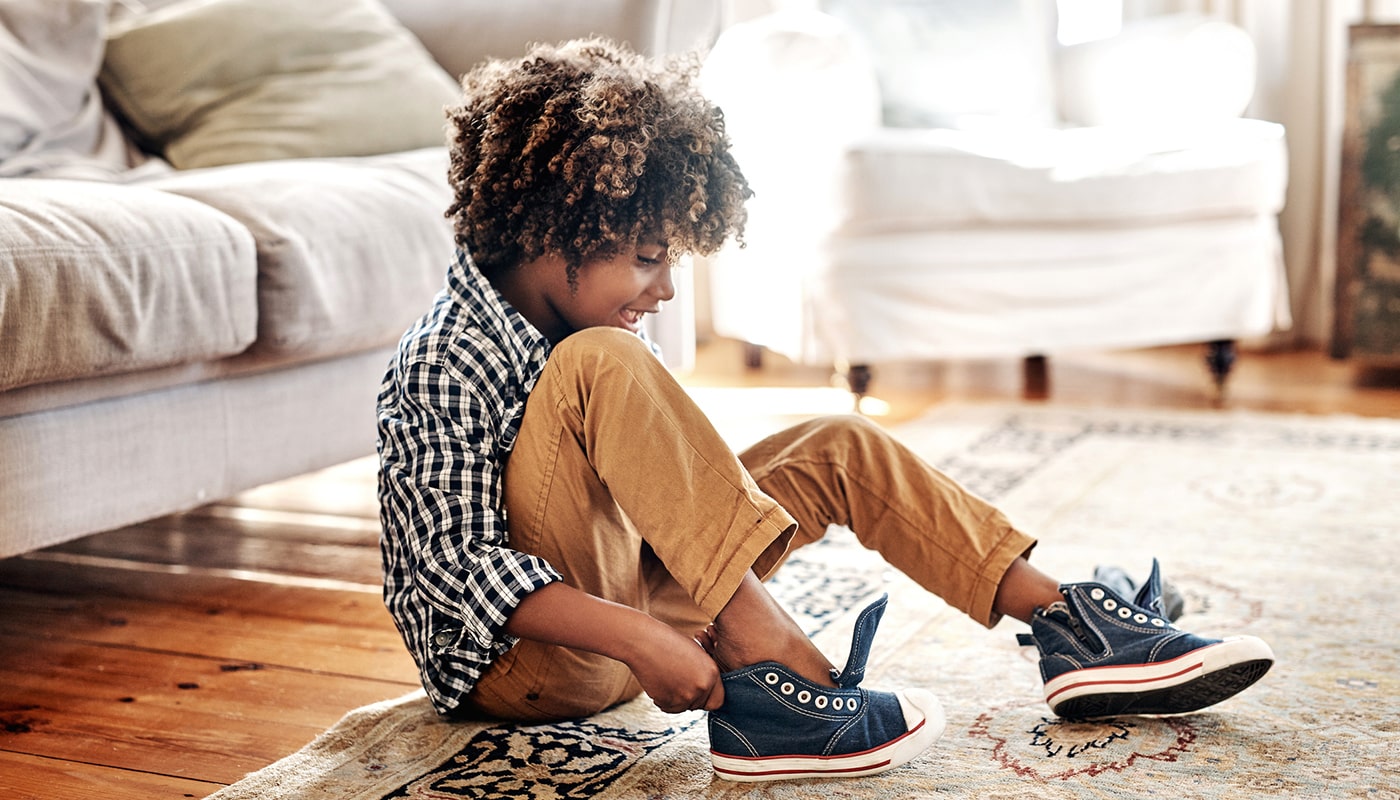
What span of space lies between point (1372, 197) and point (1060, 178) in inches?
29.3

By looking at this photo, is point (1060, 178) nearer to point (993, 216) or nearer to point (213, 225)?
point (993, 216)

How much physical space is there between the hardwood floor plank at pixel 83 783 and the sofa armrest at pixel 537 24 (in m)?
1.20

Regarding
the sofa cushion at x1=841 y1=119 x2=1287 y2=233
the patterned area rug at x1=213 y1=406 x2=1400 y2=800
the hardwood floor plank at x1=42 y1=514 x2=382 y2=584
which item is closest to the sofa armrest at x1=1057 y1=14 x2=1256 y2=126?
the sofa cushion at x1=841 y1=119 x2=1287 y2=233

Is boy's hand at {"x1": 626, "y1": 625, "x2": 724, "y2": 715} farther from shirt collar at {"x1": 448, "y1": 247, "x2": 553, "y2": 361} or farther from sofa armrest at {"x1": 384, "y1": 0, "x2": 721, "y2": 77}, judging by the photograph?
sofa armrest at {"x1": 384, "y1": 0, "x2": 721, "y2": 77}

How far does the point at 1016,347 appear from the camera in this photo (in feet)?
8.12

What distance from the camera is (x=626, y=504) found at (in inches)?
37.9

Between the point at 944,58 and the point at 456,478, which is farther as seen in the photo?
the point at 944,58

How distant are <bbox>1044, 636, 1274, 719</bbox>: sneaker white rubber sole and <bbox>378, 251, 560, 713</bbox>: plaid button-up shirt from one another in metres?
0.42

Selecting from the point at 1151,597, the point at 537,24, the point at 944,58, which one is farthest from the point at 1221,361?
the point at 1151,597

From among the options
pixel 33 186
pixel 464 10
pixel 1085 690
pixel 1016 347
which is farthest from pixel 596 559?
pixel 1016 347

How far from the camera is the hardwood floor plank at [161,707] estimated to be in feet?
3.53

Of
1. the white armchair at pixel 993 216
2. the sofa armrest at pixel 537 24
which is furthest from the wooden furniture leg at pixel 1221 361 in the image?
the sofa armrest at pixel 537 24

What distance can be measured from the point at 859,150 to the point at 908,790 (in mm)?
1516

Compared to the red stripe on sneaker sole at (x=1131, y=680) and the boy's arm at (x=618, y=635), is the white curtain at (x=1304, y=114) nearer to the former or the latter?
the red stripe on sneaker sole at (x=1131, y=680)
